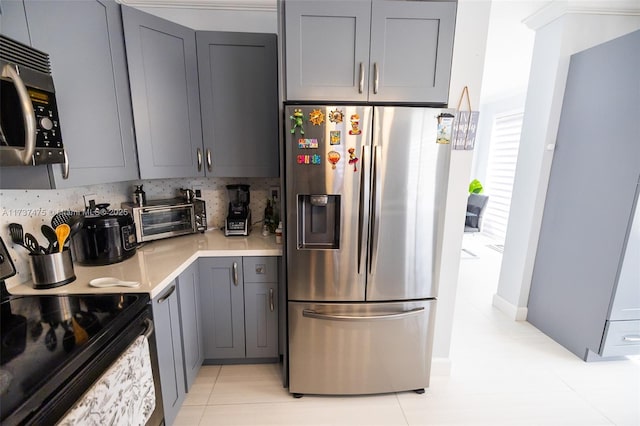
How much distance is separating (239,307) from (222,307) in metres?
0.12

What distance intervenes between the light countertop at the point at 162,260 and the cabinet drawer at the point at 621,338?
96.5 inches

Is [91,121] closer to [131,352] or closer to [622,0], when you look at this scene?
[131,352]

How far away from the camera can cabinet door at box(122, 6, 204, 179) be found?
1576 mm

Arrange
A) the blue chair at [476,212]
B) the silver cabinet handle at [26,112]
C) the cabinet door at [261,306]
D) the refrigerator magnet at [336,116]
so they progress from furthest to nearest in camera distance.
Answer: the blue chair at [476,212] < the cabinet door at [261,306] < the refrigerator magnet at [336,116] < the silver cabinet handle at [26,112]

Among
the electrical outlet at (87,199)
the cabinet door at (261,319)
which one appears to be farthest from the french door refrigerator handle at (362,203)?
the electrical outlet at (87,199)

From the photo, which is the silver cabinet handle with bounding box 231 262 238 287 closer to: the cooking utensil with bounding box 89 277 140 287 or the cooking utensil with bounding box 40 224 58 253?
the cooking utensil with bounding box 89 277 140 287

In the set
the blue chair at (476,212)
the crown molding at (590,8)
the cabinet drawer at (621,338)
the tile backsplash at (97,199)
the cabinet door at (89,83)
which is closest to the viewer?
the cabinet door at (89,83)

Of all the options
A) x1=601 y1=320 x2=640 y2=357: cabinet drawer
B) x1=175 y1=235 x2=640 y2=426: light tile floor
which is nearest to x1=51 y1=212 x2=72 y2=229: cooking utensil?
x1=175 y1=235 x2=640 y2=426: light tile floor

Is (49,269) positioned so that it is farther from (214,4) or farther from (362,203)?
(214,4)

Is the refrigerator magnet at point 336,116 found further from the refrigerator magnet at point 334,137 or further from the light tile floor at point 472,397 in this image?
the light tile floor at point 472,397

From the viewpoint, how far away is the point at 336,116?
137 centimetres

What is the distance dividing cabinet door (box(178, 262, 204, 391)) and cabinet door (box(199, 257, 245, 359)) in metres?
0.05

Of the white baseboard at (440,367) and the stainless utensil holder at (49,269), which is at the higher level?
the stainless utensil holder at (49,269)

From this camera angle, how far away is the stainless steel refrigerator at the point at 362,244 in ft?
4.60
